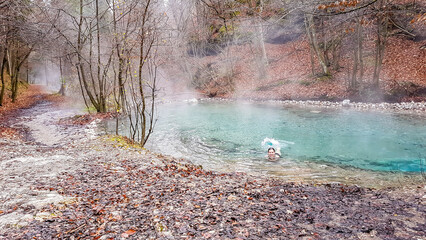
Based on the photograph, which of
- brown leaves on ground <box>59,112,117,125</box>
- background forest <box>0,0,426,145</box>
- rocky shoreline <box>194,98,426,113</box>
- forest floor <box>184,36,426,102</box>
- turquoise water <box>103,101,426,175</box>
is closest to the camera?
turquoise water <box>103,101,426,175</box>

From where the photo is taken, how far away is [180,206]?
13.7ft

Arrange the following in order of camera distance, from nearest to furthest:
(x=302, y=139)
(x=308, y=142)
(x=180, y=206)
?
(x=180, y=206) → (x=308, y=142) → (x=302, y=139)

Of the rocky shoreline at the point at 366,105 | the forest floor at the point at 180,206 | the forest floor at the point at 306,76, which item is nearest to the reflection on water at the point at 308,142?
the rocky shoreline at the point at 366,105

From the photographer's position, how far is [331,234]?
3301 mm

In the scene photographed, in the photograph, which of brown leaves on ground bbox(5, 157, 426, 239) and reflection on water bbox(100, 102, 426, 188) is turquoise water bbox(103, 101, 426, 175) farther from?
brown leaves on ground bbox(5, 157, 426, 239)

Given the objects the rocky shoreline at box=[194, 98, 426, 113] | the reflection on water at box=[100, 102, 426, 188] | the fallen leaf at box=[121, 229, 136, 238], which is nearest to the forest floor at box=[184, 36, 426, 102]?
the rocky shoreline at box=[194, 98, 426, 113]

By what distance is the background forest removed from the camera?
1022 cm

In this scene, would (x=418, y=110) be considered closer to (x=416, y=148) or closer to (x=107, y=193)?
(x=416, y=148)

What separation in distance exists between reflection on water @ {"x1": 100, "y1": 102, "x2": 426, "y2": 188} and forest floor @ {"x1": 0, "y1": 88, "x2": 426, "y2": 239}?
2.39m

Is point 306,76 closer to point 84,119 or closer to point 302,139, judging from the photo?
point 302,139

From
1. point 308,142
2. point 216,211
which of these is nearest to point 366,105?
point 308,142

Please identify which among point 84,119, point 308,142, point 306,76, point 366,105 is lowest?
point 308,142

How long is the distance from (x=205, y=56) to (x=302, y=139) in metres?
29.8

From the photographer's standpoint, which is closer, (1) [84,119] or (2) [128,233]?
(2) [128,233]
